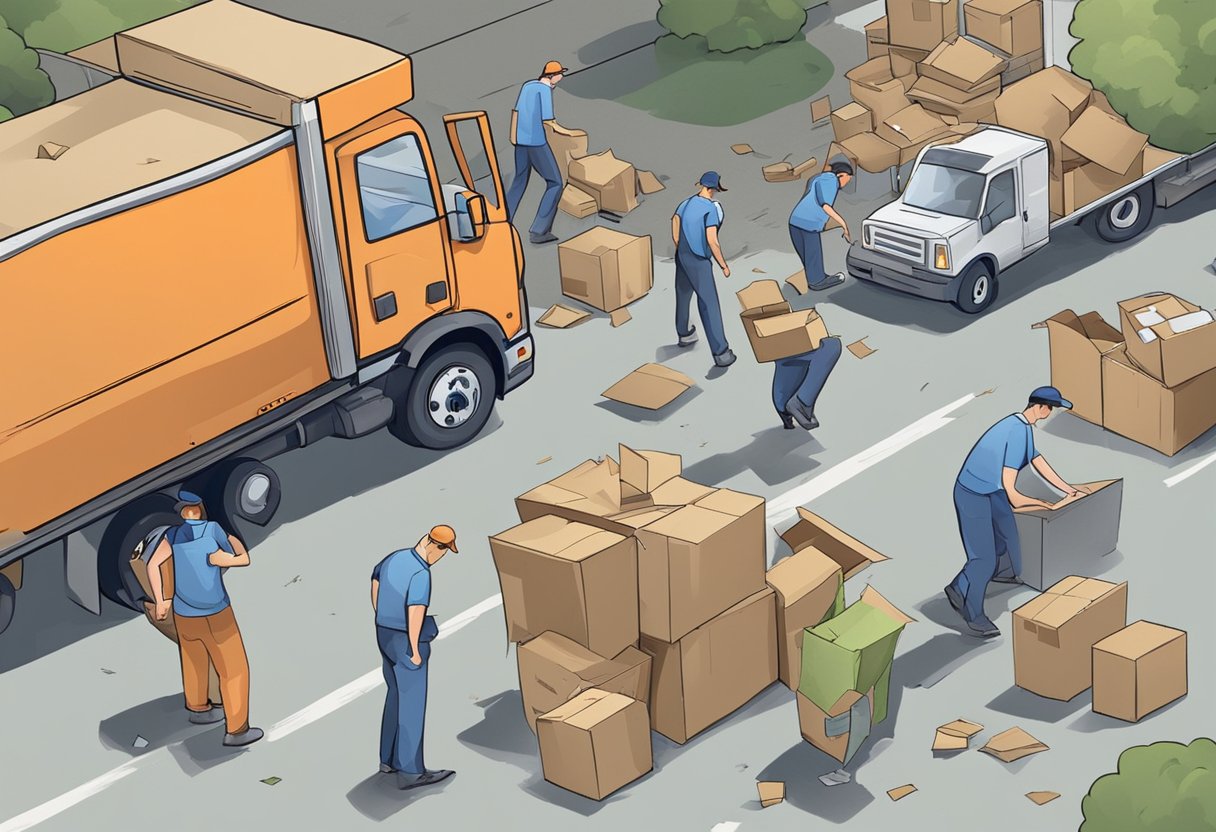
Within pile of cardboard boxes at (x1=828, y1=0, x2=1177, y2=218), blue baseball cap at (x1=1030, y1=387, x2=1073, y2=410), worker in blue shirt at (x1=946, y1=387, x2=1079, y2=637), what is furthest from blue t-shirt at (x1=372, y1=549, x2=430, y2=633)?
pile of cardboard boxes at (x1=828, y1=0, x2=1177, y2=218)

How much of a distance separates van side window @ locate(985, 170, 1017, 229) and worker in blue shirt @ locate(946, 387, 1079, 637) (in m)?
4.37

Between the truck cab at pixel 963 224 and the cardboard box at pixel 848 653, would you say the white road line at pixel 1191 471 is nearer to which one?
the truck cab at pixel 963 224

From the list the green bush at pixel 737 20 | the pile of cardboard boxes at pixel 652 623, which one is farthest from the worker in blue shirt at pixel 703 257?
the green bush at pixel 737 20

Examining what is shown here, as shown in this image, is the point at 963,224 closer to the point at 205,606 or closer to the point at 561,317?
the point at 561,317

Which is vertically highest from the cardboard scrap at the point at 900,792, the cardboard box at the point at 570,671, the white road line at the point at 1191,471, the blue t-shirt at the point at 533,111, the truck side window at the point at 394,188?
the truck side window at the point at 394,188

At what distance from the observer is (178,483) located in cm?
1347

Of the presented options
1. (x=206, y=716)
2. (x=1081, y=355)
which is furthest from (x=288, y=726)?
(x=1081, y=355)

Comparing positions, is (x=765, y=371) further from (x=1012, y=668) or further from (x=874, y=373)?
(x=1012, y=668)

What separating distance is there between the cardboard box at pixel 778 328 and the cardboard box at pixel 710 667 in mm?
3073

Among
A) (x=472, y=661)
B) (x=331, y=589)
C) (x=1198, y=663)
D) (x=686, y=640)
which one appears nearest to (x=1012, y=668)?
(x=1198, y=663)

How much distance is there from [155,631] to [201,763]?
1.52 m

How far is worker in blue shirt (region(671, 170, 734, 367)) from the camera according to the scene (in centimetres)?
1557

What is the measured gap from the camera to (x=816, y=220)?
16625mm

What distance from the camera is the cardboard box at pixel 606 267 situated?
16.8 meters
